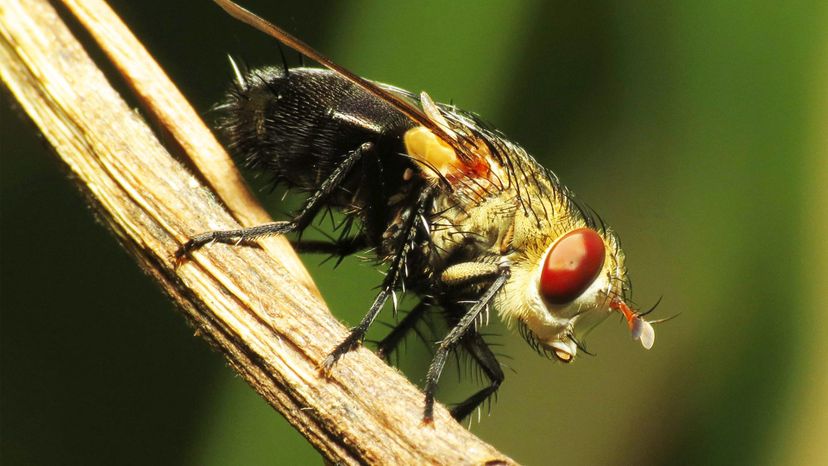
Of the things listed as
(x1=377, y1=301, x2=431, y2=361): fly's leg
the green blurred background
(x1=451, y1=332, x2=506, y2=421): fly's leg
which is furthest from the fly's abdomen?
(x1=451, y1=332, x2=506, y2=421): fly's leg

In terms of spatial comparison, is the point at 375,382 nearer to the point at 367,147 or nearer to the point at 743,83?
the point at 367,147

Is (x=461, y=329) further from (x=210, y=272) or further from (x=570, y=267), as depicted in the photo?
(x=210, y=272)

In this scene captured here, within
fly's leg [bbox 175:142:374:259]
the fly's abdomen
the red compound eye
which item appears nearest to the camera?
fly's leg [bbox 175:142:374:259]

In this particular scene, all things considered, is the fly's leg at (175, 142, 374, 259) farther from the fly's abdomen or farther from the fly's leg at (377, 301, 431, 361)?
the fly's leg at (377, 301, 431, 361)

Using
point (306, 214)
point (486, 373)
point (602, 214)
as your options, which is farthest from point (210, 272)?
point (602, 214)

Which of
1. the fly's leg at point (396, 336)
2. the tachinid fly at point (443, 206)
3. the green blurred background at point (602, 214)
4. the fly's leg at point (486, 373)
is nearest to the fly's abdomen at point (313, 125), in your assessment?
the tachinid fly at point (443, 206)

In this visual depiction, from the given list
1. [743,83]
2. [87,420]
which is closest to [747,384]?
[743,83]

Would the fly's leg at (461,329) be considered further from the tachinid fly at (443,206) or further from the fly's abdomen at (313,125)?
the fly's abdomen at (313,125)
